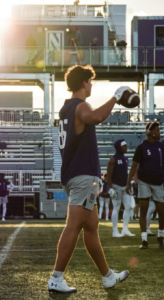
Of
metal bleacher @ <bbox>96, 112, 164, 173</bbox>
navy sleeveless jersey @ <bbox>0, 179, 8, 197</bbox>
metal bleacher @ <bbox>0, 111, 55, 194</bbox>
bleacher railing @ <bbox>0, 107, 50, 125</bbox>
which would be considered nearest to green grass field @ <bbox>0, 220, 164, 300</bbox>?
navy sleeveless jersey @ <bbox>0, 179, 8, 197</bbox>

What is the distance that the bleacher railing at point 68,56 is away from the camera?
108 ft

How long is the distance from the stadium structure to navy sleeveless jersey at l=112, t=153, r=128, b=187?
418 inches

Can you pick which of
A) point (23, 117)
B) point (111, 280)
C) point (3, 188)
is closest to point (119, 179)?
point (111, 280)

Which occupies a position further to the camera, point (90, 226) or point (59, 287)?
point (90, 226)

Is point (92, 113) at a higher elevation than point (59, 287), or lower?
higher

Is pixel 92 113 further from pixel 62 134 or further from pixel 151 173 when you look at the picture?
pixel 151 173

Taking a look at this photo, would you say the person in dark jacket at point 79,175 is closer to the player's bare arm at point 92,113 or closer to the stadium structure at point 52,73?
the player's bare arm at point 92,113

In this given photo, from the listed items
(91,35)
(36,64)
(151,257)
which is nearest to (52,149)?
(36,64)

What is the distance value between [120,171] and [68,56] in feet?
72.4

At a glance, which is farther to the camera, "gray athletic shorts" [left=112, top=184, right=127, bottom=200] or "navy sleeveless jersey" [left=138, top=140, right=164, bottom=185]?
"gray athletic shorts" [left=112, top=184, right=127, bottom=200]

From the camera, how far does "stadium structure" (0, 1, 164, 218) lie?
86.1 ft

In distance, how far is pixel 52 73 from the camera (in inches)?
1345

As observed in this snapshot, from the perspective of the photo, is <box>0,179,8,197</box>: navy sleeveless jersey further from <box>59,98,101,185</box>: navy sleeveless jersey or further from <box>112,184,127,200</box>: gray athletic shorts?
<box>59,98,101,185</box>: navy sleeveless jersey

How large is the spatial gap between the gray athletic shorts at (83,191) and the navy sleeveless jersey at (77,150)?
0.14 ft
